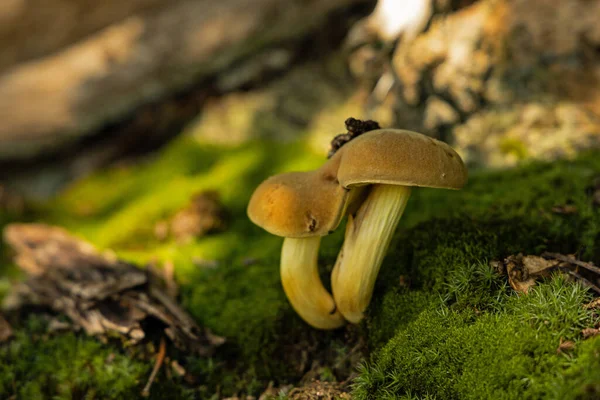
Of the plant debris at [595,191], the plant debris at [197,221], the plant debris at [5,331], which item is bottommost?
the plant debris at [595,191]

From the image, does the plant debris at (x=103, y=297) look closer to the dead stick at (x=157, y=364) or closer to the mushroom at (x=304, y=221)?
the dead stick at (x=157, y=364)

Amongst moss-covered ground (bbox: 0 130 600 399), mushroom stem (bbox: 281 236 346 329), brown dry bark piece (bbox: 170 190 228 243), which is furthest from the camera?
brown dry bark piece (bbox: 170 190 228 243)

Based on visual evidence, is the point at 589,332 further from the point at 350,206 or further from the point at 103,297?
the point at 103,297

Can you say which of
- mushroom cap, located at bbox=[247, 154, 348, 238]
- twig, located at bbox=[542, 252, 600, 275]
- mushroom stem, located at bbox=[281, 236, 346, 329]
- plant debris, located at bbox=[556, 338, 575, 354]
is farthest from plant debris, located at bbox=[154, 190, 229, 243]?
plant debris, located at bbox=[556, 338, 575, 354]

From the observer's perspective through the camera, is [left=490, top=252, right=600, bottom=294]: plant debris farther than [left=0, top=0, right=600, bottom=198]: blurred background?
No

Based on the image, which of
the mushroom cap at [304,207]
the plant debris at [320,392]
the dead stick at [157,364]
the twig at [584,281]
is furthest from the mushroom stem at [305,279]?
the twig at [584,281]

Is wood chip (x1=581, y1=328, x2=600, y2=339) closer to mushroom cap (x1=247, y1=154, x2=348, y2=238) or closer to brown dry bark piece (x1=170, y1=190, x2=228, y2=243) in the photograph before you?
mushroom cap (x1=247, y1=154, x2=348, y2=238)

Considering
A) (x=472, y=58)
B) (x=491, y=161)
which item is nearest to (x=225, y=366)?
(x=491, y=161)

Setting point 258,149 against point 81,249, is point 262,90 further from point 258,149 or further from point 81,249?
point 81,249

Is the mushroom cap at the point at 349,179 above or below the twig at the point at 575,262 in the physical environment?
above
